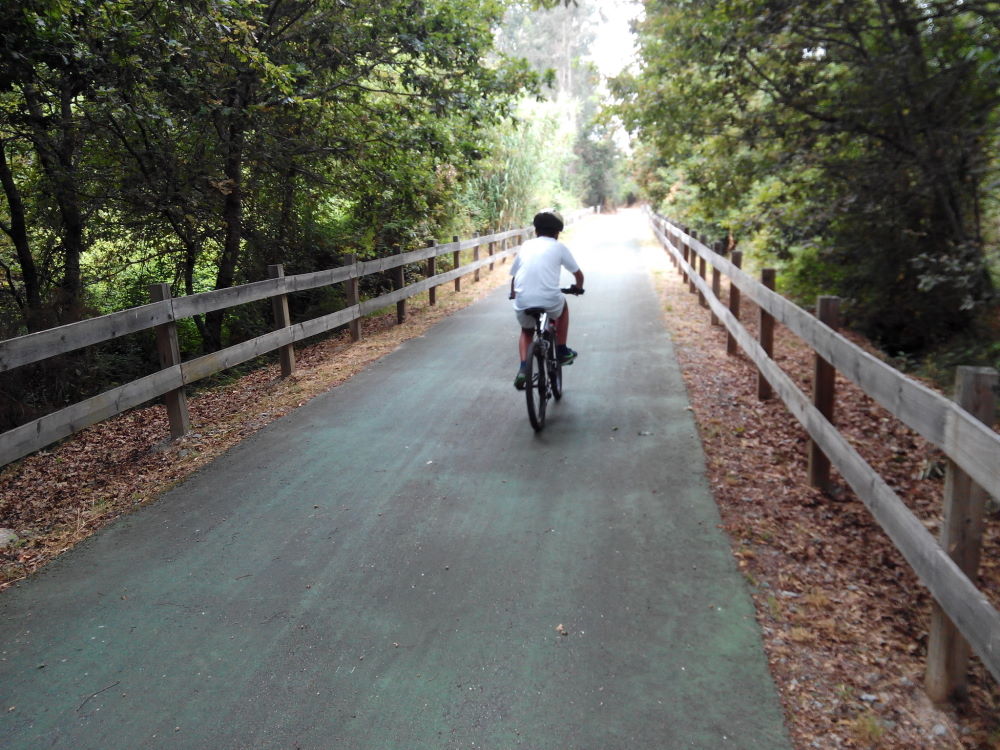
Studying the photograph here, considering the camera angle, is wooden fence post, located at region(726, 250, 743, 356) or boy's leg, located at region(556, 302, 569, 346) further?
wooden fence post, located at region(726, 250, 743, 356)

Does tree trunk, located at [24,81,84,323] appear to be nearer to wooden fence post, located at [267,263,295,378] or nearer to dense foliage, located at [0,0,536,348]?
dense foliage, located at [0,0,536,348]

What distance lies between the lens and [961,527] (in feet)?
8.79

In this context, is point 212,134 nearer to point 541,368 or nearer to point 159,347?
point 159,347

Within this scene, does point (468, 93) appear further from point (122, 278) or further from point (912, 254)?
point (912, 254)

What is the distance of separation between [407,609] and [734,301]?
19.5ft

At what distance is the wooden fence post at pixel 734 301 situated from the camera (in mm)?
8146

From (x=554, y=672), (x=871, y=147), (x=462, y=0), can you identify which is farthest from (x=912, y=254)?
(x=554, y=672)

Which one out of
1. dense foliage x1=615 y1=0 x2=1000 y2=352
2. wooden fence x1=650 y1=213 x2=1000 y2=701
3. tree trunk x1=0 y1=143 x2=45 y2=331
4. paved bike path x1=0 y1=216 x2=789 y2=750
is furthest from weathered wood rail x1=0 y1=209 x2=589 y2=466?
dense foliage x1=615 y1=0 x2=1000 y2=352

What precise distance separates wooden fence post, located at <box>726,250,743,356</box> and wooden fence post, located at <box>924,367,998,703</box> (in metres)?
5.46

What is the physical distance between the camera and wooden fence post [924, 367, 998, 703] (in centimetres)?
262

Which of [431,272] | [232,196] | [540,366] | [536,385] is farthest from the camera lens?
[431,272]

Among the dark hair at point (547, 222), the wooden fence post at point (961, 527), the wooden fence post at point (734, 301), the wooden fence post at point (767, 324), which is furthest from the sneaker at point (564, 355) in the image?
the wooden fence post at point (961, 527)

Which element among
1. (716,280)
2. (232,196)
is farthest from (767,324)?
(232,196)

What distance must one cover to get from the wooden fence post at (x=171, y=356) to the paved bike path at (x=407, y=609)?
2.10 feet
